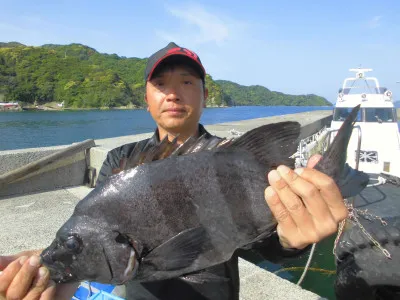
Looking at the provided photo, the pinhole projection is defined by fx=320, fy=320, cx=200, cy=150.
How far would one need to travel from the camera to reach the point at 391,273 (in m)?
2.78

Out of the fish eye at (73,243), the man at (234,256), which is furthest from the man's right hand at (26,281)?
the fish eye at (73,243)

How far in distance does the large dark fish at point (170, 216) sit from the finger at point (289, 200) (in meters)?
0.09

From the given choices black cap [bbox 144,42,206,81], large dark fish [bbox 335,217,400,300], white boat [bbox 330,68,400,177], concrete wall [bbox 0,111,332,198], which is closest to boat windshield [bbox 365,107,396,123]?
Result: white boat [bbox 330,68,400,177]

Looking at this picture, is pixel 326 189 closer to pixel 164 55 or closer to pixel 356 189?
pixel 356 189

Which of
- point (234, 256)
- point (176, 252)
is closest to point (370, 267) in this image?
point (234, 256)

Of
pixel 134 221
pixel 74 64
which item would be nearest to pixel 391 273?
pixel 134 221

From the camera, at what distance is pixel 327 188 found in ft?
5.23

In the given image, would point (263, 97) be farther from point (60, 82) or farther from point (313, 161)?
point (313, 161)

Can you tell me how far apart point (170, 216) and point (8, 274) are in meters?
0.81

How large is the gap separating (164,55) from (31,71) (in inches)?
4237

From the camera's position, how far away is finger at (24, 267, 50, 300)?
1544mm

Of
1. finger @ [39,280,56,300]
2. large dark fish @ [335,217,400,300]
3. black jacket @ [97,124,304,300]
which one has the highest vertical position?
finger @ [39,280,56,300]

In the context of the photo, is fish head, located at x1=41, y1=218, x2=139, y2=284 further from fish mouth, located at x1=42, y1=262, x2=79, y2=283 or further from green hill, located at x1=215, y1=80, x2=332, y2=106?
green hill, located at x1=215, y1=80, x2=332, y2=106

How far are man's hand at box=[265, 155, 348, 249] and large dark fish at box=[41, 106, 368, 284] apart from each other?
3.3 inches
